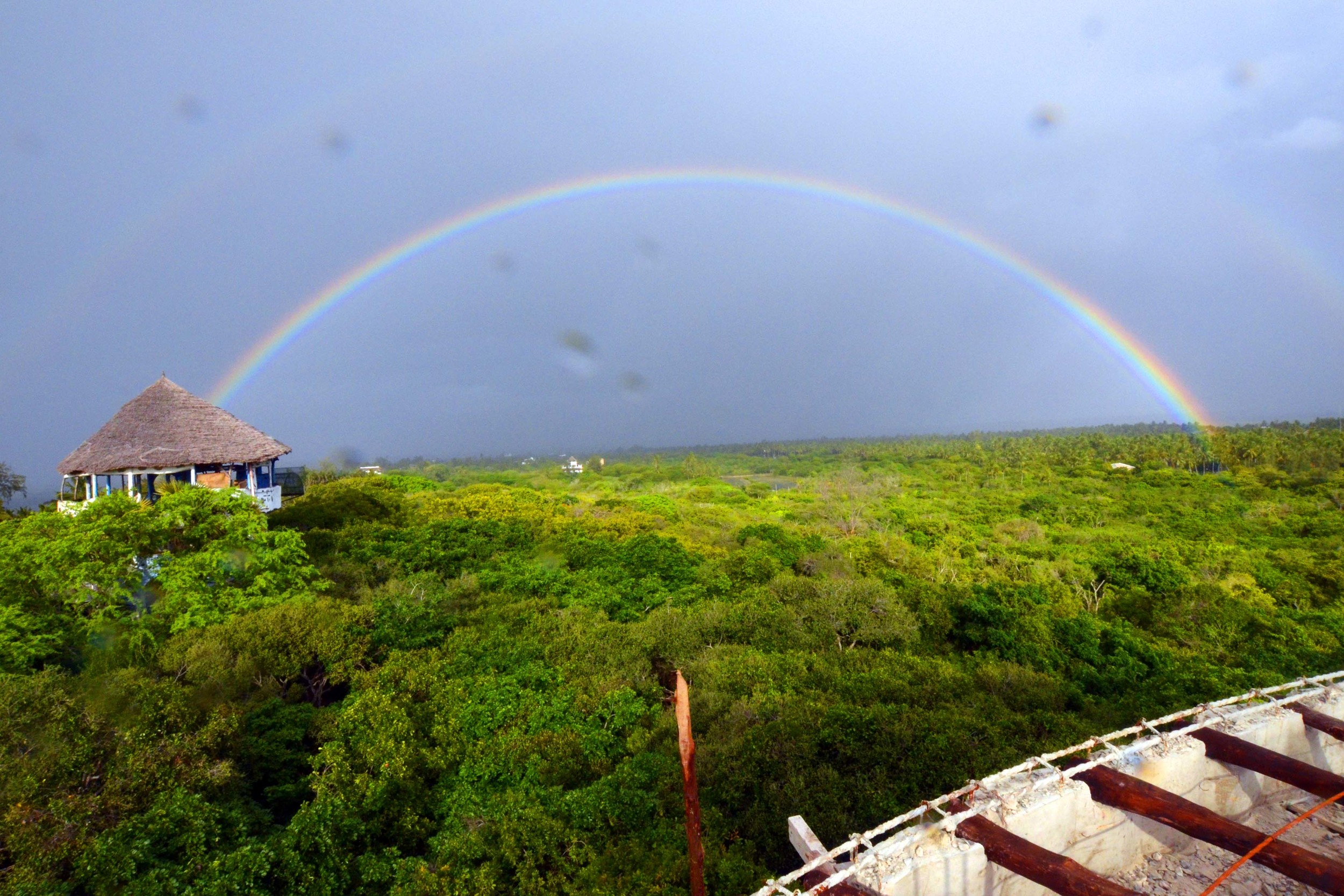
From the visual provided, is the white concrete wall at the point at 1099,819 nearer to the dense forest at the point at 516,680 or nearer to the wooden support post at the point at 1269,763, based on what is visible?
the wooden support post at the point at 1269,763

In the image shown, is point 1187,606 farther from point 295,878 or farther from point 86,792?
point 86,792

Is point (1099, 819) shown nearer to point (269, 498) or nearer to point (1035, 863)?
point (1035, 863)

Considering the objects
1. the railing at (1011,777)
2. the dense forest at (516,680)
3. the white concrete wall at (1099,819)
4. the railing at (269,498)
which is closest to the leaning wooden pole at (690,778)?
the railing at (1011,777)

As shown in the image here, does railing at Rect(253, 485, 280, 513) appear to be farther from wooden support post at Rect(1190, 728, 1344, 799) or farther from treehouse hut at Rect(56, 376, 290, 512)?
wooden support post at Rect(1190, 728, 1344, 799)

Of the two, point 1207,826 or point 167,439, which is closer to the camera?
point 1207,826

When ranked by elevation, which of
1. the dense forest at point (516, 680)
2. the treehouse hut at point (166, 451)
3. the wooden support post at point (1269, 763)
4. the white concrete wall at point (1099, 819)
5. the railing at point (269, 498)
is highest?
the treehouse hut at point (166, 451)

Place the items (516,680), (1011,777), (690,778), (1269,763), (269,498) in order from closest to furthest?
(690,778) → (1269,763) → (1011,777) → (516,680) → (269,498)

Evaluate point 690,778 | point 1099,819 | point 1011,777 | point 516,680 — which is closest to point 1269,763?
point 1099,819
